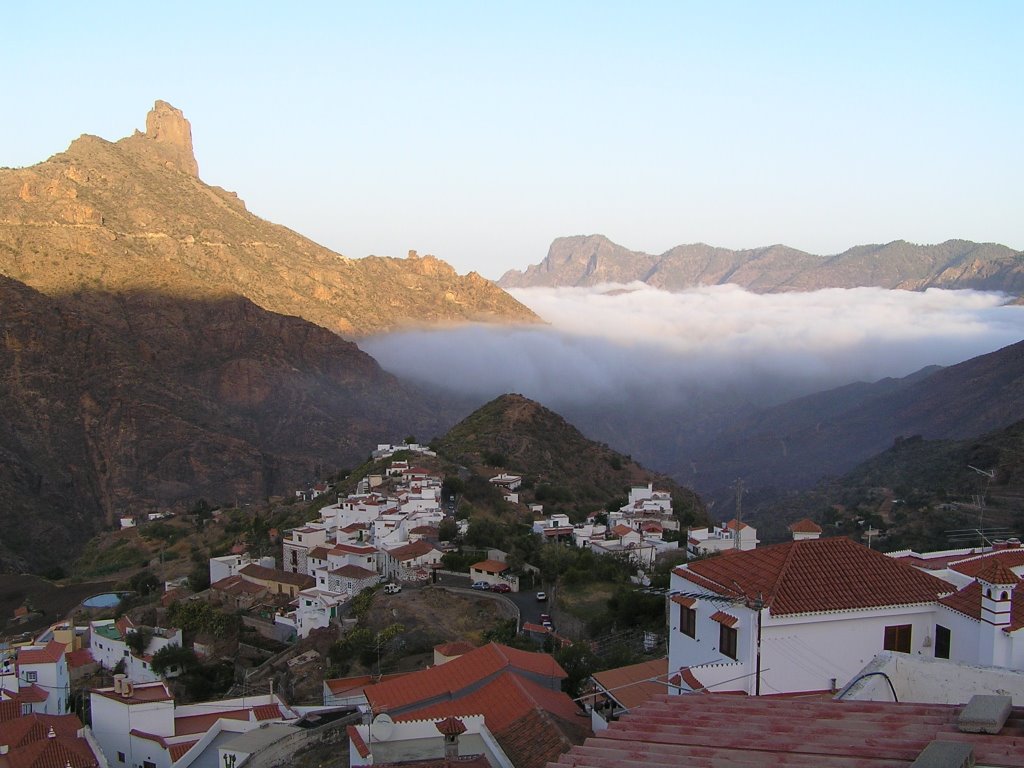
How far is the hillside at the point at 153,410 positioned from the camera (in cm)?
7388

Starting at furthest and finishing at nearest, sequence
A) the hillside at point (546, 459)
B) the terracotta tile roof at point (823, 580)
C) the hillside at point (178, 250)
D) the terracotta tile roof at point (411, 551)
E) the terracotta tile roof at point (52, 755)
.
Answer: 1. the hillside at point (178, 250)
2. the hillside at point (546, 459)
3. the terracotta tile roof at point (411, 551)
4. the terracotta tile roof at point (52, 755)
5. the terracotta tile roof at point (823, 580)

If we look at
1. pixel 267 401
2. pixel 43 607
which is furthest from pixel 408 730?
pixel 267 401

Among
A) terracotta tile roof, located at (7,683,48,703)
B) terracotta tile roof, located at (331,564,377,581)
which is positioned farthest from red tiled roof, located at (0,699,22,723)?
terracotta tile roof, located at (331,564,377,581)

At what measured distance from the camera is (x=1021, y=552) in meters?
16.7

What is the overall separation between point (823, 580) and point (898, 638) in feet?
3.60

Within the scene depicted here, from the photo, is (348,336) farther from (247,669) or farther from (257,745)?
(257,745)

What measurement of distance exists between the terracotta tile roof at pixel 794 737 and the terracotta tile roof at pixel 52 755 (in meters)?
17.0

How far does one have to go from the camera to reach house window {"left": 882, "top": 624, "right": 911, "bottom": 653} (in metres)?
11.6

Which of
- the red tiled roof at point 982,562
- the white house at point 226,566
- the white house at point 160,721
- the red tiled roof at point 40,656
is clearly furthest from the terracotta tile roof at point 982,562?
the white house at point 226,566

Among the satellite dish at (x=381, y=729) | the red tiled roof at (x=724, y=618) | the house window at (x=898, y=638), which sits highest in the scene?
the red tiled roof at (x=724, y=618)

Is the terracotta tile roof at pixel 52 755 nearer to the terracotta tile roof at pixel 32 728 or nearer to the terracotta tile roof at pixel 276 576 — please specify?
the terracotta tile roof at pixel 32 728

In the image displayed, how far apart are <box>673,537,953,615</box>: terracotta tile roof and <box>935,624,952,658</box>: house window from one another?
376 millimetres

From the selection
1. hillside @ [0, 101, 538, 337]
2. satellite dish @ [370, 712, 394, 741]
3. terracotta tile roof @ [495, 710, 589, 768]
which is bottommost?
satellite dish @ [370, 712, 394, 741]

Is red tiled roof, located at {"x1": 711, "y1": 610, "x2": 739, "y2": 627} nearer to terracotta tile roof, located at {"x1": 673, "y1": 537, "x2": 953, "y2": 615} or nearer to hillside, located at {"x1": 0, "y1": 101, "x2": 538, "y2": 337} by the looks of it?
terracotta tile roof, located at {"x1": 673, "y1": 537, "x2": 953, "y2": 615}
